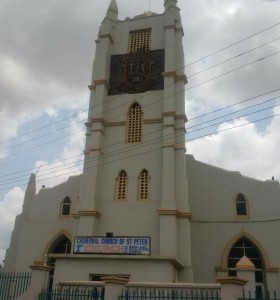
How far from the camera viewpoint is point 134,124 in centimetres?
2244

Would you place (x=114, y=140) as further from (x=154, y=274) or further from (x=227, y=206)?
(x=154, y=274)

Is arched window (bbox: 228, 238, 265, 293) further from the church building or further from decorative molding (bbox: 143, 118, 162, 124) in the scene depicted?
decorative molding (bbox: 143, 118, 162, 124)

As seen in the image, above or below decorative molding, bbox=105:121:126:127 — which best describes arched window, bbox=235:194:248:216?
below

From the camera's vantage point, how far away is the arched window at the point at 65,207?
2372 centimetres

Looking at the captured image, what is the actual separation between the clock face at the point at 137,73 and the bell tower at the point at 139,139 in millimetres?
64

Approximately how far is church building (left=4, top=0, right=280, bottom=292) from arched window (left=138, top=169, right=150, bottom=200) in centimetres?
6

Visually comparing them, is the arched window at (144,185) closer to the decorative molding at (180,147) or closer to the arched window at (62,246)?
the decorative molding at (180,147)

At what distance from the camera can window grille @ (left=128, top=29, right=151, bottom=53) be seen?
2452 centimetres

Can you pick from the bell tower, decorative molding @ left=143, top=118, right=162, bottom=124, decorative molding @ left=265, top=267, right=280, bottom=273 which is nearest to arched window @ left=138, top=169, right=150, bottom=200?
the bell tower

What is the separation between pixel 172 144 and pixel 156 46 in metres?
7.51

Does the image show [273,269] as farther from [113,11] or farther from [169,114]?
[113,11]

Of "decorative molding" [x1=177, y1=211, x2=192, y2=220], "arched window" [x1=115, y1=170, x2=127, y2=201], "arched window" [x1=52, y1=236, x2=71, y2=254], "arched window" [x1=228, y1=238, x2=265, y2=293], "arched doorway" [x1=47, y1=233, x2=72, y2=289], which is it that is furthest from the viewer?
"arched window" [x1=52, y1=236, x2=71, y2=254]

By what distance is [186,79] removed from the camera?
2308 cm

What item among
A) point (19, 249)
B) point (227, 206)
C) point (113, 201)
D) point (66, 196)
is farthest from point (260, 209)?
point (19, 249)
